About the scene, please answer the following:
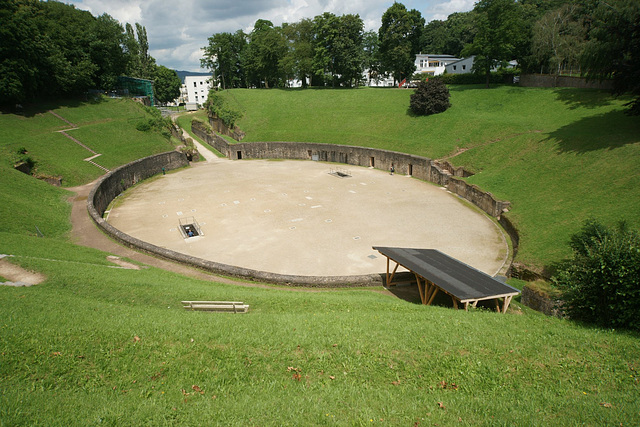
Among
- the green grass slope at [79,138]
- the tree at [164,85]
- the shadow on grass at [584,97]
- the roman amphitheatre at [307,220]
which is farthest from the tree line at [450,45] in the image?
the green grass slope at [79,138]

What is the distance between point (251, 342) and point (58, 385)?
3.38 metres

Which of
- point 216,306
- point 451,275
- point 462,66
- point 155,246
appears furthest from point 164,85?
point 451,275

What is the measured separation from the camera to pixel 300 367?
23.1 ft

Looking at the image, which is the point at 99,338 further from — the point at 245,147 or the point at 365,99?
the point at 365,99

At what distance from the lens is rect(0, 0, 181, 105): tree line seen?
108 ft

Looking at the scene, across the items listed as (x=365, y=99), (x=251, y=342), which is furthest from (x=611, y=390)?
(x=365, y=99)

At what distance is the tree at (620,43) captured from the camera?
66.7ft

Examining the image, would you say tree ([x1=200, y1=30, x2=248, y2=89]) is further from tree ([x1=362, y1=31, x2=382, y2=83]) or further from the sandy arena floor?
the sandy arena floor

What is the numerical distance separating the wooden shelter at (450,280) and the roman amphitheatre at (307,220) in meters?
2.78

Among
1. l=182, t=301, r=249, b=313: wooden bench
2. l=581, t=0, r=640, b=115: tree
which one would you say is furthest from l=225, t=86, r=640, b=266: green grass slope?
l=182, t=301, r=249, b=313: wooden bench

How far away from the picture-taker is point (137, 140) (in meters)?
38.5

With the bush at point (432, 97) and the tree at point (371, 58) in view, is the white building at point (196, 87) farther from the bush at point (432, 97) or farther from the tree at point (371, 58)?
the bush at point (432, 97)

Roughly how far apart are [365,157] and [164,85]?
217 ft

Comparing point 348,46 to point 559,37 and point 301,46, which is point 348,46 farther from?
point 559,37
